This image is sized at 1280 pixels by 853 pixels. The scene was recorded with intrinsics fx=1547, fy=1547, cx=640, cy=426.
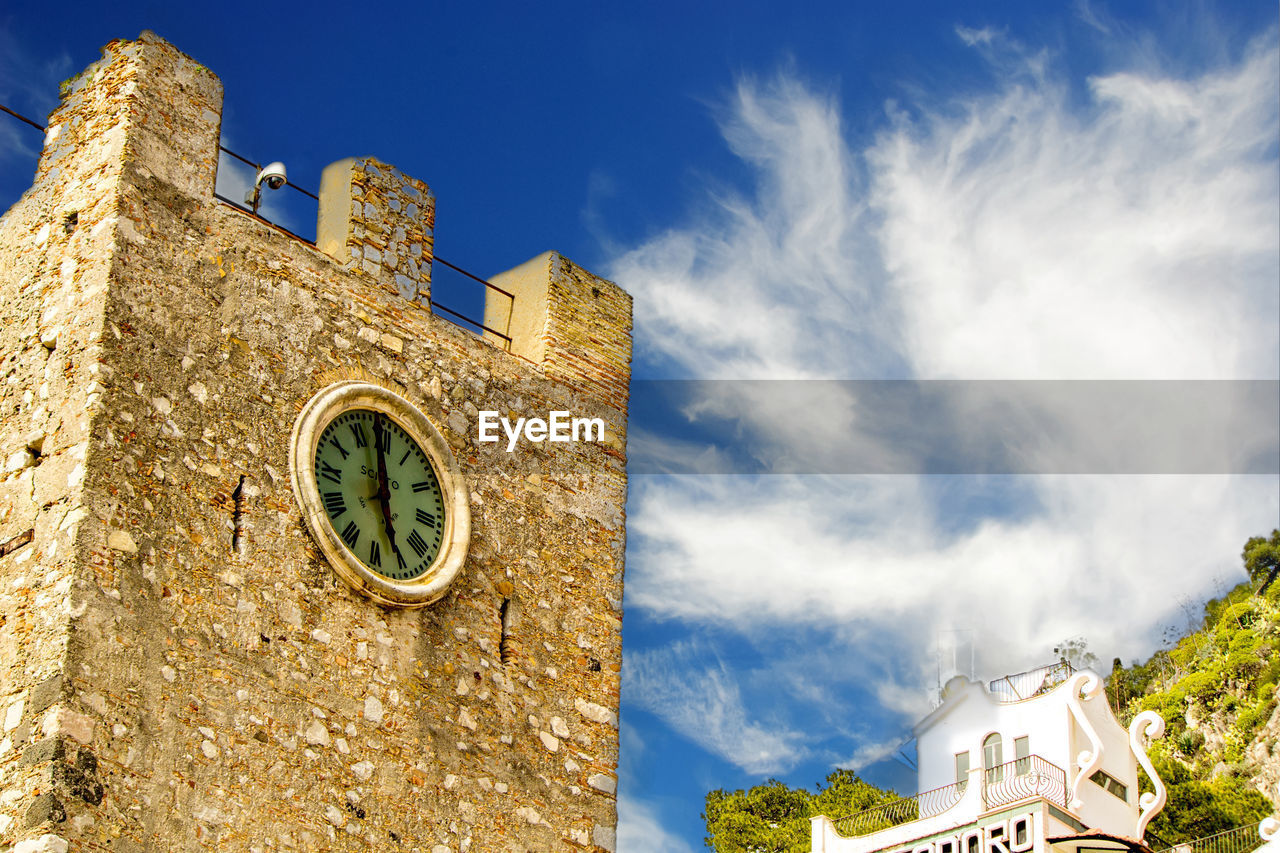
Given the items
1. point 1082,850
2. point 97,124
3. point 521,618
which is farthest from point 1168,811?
point 97,124

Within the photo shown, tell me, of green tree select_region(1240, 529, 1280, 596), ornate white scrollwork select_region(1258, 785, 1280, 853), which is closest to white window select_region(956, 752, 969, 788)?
ornate white scrollwork select_region(1258, 785, 1280, 853)

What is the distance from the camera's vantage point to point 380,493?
41.2ft

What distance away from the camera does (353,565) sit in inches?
472

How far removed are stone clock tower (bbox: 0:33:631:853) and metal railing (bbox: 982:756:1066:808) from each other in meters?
12.4

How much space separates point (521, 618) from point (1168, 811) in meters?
24.4

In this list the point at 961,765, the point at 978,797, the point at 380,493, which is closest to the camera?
the point at 380,493

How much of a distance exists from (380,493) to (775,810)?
27.0 m

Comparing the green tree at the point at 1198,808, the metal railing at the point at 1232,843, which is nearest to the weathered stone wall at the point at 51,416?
the metal railing at the point at 1232,843

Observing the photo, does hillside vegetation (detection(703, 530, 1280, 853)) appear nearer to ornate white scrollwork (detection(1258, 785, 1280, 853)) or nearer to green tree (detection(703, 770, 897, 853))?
green tree (detection(703, 770, 897, 853))

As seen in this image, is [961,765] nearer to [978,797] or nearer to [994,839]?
[978,797]

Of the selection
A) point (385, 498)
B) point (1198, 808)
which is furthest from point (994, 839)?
point (385, 498)

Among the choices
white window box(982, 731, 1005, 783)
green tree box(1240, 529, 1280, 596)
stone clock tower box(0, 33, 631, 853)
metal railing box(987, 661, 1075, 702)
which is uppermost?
green tree box(1240, 529, 1280, 596)

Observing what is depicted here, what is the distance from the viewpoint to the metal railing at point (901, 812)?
1059 inches

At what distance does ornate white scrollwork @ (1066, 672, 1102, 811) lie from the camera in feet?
82.8
